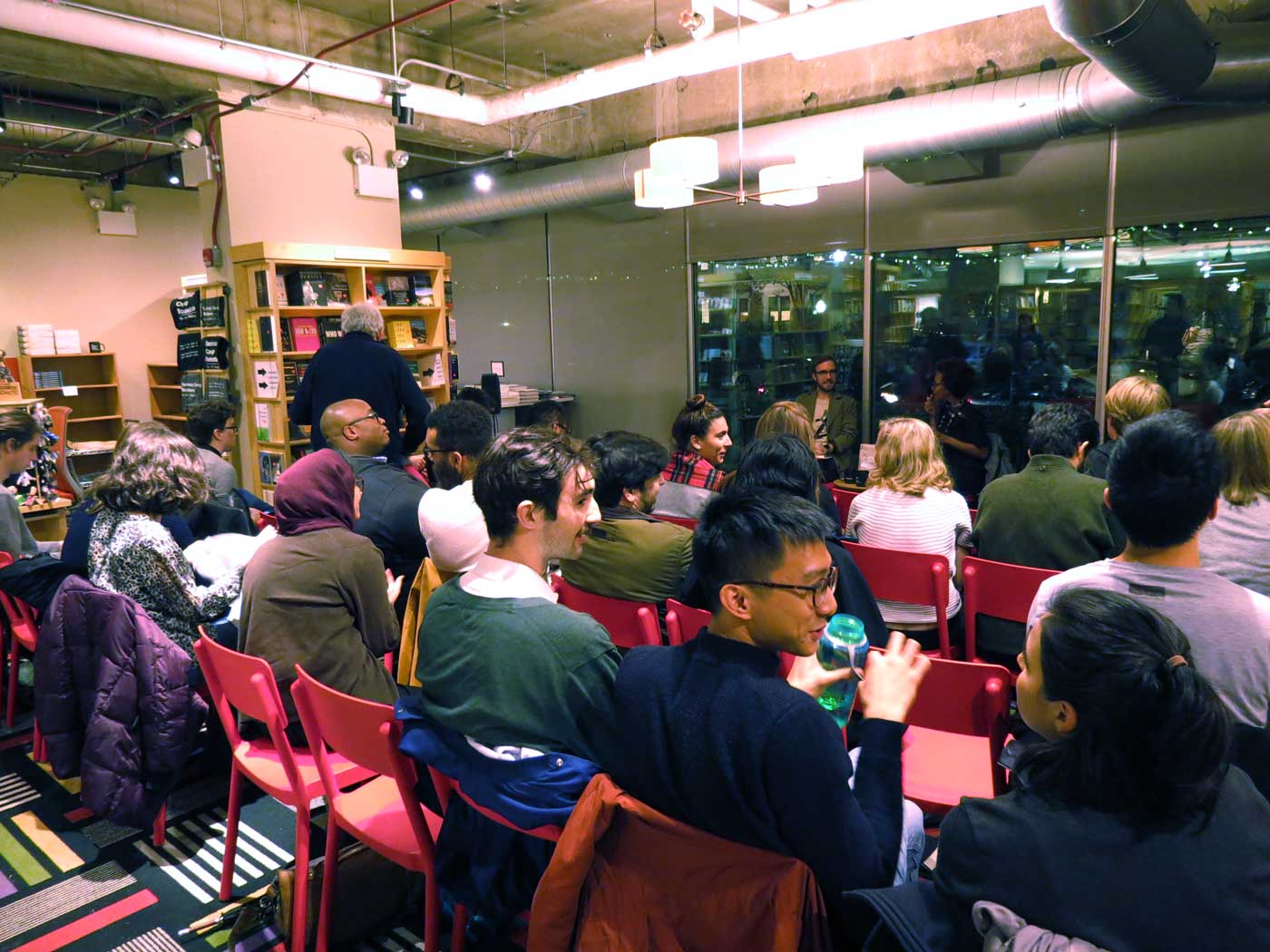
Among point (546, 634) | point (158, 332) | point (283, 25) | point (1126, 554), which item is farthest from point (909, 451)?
point (158, 332)

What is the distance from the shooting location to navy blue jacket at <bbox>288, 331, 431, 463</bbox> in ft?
16.3

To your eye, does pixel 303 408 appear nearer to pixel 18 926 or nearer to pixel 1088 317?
pixel 18 926

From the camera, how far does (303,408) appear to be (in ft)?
16.8

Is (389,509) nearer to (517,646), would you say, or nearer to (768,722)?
(517,646)

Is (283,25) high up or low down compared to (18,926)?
up

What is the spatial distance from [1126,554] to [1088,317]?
4.88 m

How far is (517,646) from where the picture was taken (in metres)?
1.60

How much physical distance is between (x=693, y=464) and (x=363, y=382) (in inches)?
86.3

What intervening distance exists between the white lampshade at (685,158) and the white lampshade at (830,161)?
1.95 ft

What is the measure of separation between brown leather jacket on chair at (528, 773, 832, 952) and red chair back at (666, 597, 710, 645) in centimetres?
113

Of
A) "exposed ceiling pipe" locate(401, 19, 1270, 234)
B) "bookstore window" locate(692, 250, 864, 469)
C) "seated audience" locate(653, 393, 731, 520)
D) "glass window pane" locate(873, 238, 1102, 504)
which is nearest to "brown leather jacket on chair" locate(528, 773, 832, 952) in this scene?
"seated audience" locate(653, 393, 731, 520)

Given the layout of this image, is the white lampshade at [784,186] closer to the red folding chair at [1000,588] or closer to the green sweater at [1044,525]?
the green sweater at [1044,525]

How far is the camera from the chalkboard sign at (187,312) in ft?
20.8

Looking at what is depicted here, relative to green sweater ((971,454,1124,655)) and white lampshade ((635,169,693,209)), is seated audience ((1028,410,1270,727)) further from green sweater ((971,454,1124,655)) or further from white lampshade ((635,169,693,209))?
white lampshade ((635,169,693,209))
